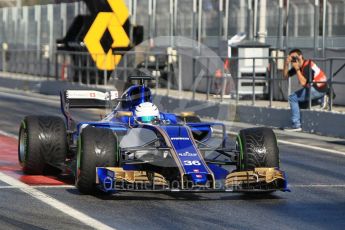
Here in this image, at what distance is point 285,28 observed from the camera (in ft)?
98.7

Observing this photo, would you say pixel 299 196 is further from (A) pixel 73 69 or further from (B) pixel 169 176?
(A) pixel 73 69

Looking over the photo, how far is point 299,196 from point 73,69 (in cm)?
2717

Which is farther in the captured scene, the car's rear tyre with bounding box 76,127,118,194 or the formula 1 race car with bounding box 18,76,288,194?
the car's rear tyre with bounding box 76,127,118,194

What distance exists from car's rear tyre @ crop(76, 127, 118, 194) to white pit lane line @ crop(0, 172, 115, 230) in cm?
42

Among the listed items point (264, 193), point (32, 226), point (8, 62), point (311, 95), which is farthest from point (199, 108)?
point (8, 62)

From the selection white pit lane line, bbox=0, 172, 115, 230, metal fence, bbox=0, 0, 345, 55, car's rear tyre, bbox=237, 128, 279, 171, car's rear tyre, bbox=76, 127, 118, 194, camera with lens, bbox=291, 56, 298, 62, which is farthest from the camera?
metal fence, bbox=0, 0, 345, 55

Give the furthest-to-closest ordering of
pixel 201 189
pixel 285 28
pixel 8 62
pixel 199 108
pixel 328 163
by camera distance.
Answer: pixel 8 62
pixel 285 28
pixel 199 108
pixel 328 163
pixel 201 189

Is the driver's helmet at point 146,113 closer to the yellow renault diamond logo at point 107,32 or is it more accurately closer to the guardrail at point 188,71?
the guardrail at point 188,71

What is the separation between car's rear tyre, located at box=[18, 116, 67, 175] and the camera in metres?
13.8

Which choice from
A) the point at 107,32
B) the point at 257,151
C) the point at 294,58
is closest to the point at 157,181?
the point at 257,151

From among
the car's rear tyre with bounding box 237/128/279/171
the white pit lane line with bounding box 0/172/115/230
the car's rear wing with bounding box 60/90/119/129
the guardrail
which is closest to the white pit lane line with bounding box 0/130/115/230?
the white pit lane line with bounding box 0/172/115/230

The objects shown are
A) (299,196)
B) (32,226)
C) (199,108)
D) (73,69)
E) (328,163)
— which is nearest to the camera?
(32,226)

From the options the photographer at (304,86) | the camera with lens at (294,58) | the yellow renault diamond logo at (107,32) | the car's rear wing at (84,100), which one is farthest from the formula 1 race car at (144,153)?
the yellow renault diamond logo at (107,32)

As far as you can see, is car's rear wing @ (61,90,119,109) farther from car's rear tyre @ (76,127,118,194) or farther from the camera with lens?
the camera with lens
